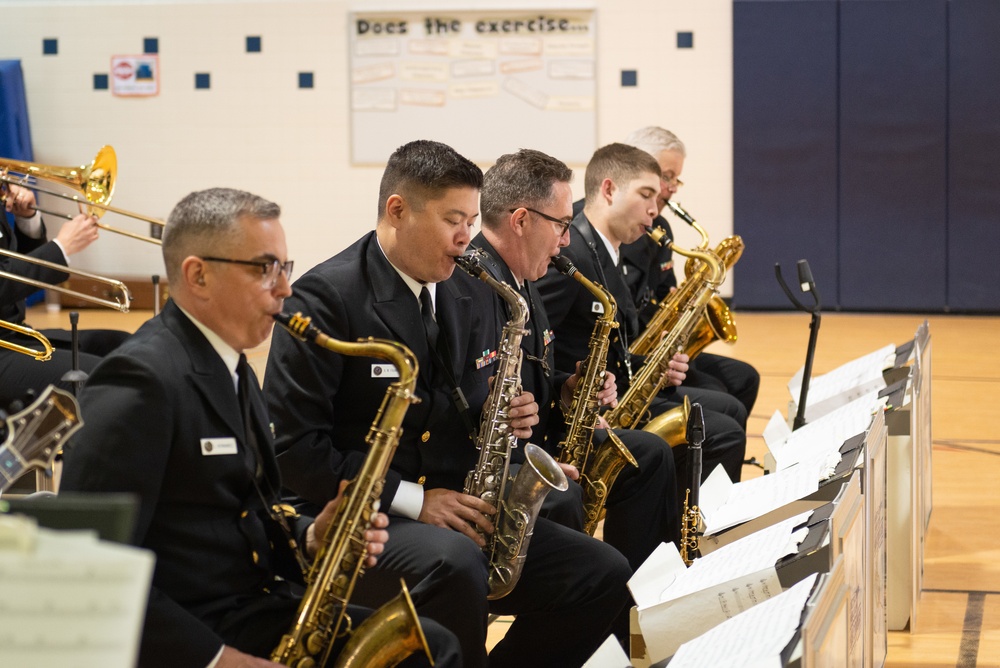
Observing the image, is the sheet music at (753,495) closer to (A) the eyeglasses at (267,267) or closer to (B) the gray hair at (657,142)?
(A) the eyeglasses at (267,267)

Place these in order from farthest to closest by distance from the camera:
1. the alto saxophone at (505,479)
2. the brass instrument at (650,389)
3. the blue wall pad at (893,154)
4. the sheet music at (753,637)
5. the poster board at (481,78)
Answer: the poster board at (481,78)
the blue wall pad at (893,154)
the brass instrument at (650,389)
the alto saxophone at (505,479)
the sheet music at (753,637)

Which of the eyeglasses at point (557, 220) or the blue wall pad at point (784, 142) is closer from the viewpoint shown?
the eyeglasses at point (557, 220)

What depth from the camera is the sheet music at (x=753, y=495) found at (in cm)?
339

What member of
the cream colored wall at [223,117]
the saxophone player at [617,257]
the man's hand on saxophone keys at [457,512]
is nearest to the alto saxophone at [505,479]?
the man's hand on saxophone keys at [457,512]

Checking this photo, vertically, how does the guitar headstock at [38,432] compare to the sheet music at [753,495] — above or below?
above

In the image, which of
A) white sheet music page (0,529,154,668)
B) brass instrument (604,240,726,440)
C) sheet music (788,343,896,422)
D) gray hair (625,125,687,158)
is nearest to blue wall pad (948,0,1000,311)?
gray hair (625,125,687,158)

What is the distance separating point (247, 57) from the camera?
469 inches

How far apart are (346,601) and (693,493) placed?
5.44 ft

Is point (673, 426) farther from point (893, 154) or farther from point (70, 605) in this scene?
point (893, 154)

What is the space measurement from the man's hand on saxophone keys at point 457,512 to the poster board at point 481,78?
8476 mm

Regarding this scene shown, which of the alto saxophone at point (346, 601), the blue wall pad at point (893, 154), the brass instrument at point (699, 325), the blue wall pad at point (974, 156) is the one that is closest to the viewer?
the alto saxophone at point (346, 601)

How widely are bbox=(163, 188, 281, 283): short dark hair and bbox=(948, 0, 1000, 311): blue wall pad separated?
10.0 metres

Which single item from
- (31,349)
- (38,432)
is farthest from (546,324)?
(38,432)

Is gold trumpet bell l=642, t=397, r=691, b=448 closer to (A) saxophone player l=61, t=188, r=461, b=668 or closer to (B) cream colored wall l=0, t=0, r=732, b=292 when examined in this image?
(A) saxophone player l=61, t=188, r=461, b=668
